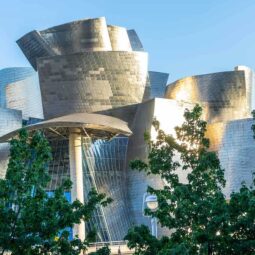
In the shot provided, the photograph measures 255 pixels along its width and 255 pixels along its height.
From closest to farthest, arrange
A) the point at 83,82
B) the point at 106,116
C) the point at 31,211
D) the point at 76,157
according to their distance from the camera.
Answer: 1. the point at 31,211
2. the point at 76,157
3. the point at 106,116
4. the point at 83,82

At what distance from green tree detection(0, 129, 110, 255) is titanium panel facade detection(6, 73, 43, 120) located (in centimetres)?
2568

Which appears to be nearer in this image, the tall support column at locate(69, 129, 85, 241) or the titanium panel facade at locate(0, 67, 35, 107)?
the tall support column at locate(69, 129, 85, 241)

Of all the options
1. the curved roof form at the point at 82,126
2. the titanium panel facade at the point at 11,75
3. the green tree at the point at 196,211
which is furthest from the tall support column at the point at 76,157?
the green tree at the point at 196,211

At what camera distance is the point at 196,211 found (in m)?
10.3

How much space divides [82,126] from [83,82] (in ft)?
19.7

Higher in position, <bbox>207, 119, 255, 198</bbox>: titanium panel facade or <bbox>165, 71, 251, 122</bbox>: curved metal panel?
<bbox>165, 71, 251, 122</bbox>: curved metal panel

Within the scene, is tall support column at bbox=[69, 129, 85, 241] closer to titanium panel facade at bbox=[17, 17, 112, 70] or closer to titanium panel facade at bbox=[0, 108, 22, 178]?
titanium panel facade at bbox=[0, 108, 22, 178]

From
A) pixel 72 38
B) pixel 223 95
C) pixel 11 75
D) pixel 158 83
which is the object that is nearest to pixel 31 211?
pixel 72 38

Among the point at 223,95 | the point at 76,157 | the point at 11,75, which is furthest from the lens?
the point at 11,75

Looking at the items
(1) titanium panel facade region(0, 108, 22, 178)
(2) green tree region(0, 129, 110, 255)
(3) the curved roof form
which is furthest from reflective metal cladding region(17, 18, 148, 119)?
(2) green tree region(0, 129, 110, 255)

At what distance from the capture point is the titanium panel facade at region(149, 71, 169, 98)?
141 ft

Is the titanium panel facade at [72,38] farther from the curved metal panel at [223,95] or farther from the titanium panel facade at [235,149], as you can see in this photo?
the titanium panel facade at [235,149]

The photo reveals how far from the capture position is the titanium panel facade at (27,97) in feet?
119

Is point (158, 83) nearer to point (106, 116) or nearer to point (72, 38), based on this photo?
point (72, 38)
